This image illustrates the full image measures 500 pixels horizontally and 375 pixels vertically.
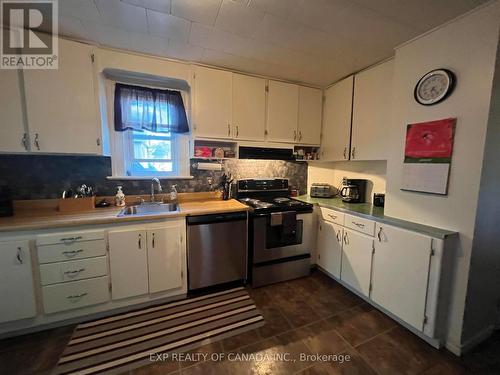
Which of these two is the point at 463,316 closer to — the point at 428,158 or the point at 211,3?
the point at 428,158

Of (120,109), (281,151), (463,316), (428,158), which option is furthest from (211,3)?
(463,316)

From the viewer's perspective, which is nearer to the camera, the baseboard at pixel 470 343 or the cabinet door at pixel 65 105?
the baseboard at pixel 470 343

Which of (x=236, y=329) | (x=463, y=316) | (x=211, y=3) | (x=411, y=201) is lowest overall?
(x=236, y=329)

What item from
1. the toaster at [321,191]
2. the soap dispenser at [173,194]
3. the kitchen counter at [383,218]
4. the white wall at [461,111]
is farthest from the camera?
the toaster at [321,191]

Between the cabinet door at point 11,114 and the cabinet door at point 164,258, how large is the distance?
133 centimetres

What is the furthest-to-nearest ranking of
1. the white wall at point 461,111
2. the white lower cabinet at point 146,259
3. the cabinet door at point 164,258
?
the cabinet door at point 164,258
the white lower cabinet at point 146,259
the white wall at point 461,111

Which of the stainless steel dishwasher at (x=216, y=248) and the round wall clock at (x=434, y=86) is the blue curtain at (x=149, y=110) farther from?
the round wall clock at (x=434, y=86)

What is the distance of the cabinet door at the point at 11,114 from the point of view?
5.67 feet

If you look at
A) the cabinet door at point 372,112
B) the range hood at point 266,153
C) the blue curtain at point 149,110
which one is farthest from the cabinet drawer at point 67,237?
the cabinet door at point 372,112

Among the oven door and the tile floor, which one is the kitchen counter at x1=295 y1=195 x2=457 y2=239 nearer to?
the oven door

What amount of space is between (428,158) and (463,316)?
121 cm

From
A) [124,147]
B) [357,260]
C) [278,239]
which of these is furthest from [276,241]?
[124,147]

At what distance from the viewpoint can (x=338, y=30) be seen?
5.68 feet

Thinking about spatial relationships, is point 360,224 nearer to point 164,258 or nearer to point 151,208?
point 164,258
